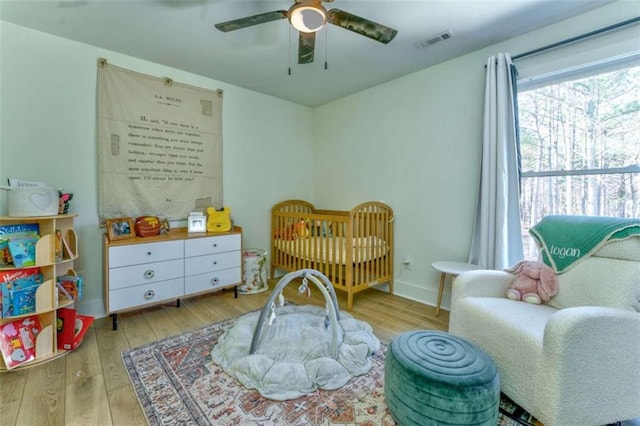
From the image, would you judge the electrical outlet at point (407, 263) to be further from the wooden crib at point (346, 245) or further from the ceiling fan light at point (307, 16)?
the ceiling fan light at point (307, 16)

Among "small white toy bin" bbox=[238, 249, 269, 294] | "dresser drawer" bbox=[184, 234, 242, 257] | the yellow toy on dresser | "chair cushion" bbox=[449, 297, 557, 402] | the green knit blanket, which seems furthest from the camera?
"small white toy bin" bbox=[238, 249, 269, 294]

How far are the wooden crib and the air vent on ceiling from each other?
1418mm

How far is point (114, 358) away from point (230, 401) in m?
0.94

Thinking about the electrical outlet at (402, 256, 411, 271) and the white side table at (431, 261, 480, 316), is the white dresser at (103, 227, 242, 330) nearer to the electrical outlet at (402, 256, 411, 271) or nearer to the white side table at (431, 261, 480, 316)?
the electrical outlet at (402, 256, 411, 271)

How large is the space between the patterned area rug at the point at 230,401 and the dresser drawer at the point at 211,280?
2.56 feet

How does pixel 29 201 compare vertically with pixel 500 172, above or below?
below

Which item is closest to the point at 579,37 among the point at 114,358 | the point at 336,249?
the point at 336,249

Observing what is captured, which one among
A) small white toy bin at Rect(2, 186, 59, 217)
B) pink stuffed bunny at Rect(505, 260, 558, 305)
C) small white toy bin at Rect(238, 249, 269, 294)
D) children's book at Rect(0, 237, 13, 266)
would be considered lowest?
small white toy bin at Rect(238, 249, 269, 294)

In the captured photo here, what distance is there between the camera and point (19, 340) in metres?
1.70

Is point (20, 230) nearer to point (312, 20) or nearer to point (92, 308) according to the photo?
point (92, 308)

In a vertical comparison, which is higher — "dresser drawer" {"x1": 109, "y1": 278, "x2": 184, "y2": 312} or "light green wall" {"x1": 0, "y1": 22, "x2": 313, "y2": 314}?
"light green wall" {"x1": 0, "y1": 22, "x2": 313, "y2": 314}

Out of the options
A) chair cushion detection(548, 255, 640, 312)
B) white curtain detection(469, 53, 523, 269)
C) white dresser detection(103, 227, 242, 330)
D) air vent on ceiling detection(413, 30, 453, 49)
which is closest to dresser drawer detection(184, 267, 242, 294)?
white dresser detection(103, 227, 242, 330)

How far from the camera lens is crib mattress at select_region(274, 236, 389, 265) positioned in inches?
102

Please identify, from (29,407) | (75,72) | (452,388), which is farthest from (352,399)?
(75,72)
